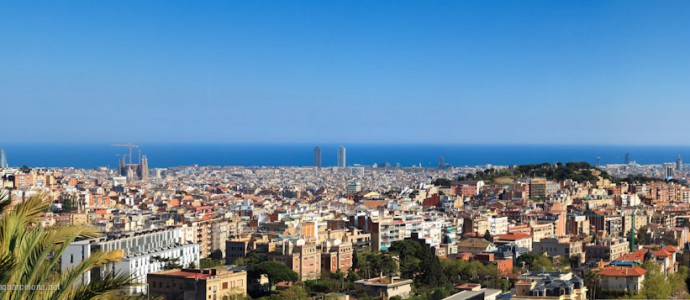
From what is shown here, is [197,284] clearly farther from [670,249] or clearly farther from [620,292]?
[670,249]

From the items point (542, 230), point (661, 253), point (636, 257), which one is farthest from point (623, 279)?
point (542, 230)

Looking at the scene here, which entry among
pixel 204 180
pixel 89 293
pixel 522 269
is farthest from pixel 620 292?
pixel 204 180

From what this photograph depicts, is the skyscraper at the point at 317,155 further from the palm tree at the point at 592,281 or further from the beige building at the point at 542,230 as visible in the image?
the palm tree at the point at 592,281

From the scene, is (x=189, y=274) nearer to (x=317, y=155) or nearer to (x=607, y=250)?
(x=607, y=250)

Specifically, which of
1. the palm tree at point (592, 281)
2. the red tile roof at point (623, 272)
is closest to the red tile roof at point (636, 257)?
the red tile roof at point (623, 272)

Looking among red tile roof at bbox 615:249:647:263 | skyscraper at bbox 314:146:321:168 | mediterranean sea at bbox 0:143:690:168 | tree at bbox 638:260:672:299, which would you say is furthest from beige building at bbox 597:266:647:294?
skyscraper at bbox 314:146:321:168

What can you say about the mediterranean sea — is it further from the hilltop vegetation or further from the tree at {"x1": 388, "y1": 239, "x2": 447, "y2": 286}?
the tree at {"x1": 388, "y1": 239, "x2": 447, "y2": 286}
